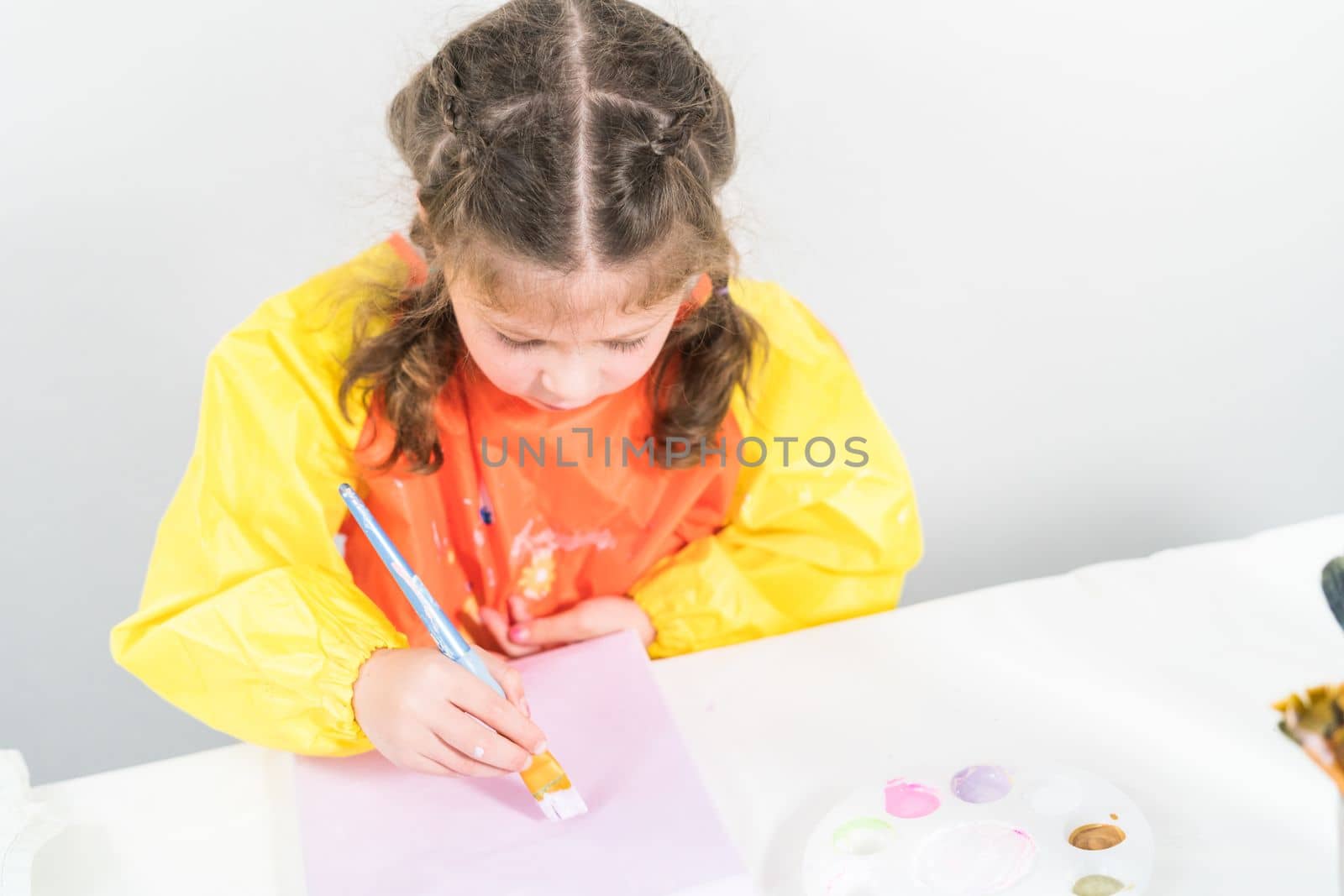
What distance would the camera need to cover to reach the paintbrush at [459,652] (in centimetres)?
67

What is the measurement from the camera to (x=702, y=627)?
875 millimetres

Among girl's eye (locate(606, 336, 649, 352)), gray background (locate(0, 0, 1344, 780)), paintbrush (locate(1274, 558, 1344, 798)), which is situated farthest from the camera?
gray background (locate(0, 0, 1344, 780))

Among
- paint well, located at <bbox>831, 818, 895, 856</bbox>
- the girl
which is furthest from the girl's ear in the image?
paint well, located at <bbox>831, 818, 895, 856</bbox>

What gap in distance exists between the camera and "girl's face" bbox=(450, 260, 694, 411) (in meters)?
0.68

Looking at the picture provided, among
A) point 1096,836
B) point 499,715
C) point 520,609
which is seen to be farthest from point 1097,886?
point 520,609

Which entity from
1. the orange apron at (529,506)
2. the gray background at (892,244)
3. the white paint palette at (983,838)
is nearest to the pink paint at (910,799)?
the white paint palette at (983,838)

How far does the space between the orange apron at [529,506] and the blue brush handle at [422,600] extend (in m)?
0.12

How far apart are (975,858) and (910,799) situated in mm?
49

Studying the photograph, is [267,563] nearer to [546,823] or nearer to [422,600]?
[422,600]

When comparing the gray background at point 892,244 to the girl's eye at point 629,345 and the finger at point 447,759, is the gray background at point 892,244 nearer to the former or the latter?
the girl's eye at point 629,345

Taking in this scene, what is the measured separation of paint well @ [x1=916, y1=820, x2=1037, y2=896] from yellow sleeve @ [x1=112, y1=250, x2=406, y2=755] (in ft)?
1.02

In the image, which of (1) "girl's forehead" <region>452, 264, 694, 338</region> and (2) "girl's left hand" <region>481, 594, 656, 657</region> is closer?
(1) "girl's forehead" <region>452, 264, 694, 338</region>

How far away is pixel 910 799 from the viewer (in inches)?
26.9

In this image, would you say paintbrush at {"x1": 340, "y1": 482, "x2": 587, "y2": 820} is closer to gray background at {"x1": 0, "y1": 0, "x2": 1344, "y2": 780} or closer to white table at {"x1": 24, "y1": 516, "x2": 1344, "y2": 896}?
white table at {"x1": 24, "y1": 516, "x2": 1344, "y2": 896}
